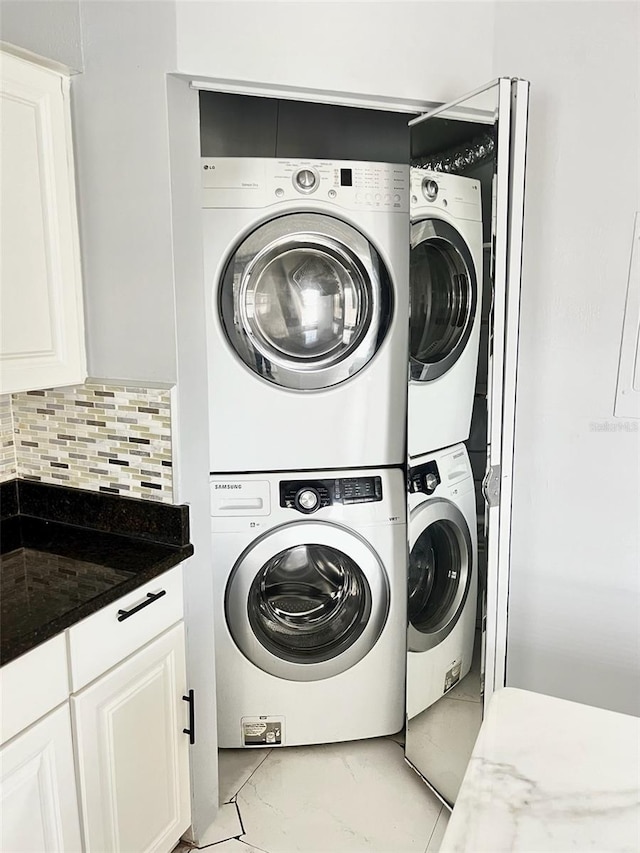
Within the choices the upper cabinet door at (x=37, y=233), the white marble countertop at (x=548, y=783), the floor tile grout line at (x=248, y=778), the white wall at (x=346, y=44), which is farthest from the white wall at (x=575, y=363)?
the upper cabinet door at (x=37, y=233)

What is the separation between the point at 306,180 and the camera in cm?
194

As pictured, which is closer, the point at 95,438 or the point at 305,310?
the point at 95,438

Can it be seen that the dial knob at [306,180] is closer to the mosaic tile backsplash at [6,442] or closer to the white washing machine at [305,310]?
the white washing machine at [305,310]

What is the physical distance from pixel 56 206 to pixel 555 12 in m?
1.31

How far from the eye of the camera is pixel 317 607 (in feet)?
7.34

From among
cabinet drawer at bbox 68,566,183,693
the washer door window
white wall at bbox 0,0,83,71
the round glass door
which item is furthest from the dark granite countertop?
white wall at bbox 0,0,83,71

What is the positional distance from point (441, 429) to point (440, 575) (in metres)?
0.45

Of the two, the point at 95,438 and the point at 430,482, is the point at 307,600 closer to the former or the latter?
the point at 430,482

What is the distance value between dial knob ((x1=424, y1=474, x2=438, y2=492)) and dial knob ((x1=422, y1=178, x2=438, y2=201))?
2.47 feet

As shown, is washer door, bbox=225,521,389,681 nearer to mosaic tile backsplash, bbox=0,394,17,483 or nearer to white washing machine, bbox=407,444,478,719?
white washing machine, bbox=407,444,478,719

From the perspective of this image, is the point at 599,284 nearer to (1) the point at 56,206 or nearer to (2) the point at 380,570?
(2) the point at 380,570

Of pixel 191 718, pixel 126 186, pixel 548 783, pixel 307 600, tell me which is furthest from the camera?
pixel 307 600

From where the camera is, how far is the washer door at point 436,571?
76.8 inches

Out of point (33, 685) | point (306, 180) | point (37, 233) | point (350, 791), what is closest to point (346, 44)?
point (306, 180)
